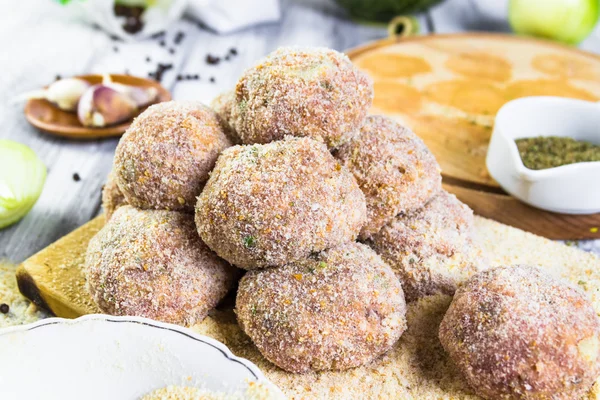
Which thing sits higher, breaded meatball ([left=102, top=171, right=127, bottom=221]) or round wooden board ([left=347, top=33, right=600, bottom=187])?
breaded meatball ([left=102, top=171, right=127, bottom=221])

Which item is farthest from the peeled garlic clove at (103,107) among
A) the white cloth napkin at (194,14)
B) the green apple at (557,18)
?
the green apple at (557,18)

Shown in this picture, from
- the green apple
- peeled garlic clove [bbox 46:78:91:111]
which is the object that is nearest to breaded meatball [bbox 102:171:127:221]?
peeled garlic clove [bbox 46:78:91:111]

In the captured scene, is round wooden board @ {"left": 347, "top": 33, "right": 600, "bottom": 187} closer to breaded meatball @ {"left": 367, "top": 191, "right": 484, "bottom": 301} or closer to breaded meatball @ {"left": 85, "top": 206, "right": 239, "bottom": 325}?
breaded meatball @ {"left": 367, "top": 191, "right": 484, "bottom": 301}

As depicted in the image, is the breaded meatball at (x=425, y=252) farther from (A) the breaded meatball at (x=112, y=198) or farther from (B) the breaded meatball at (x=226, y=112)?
(A) the breaded meatball at (x=112, y=198)

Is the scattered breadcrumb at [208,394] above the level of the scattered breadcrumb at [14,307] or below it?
above

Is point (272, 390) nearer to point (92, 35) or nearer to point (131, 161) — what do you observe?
point (131, 161)

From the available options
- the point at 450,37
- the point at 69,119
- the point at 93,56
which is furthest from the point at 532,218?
the point at 93,56
